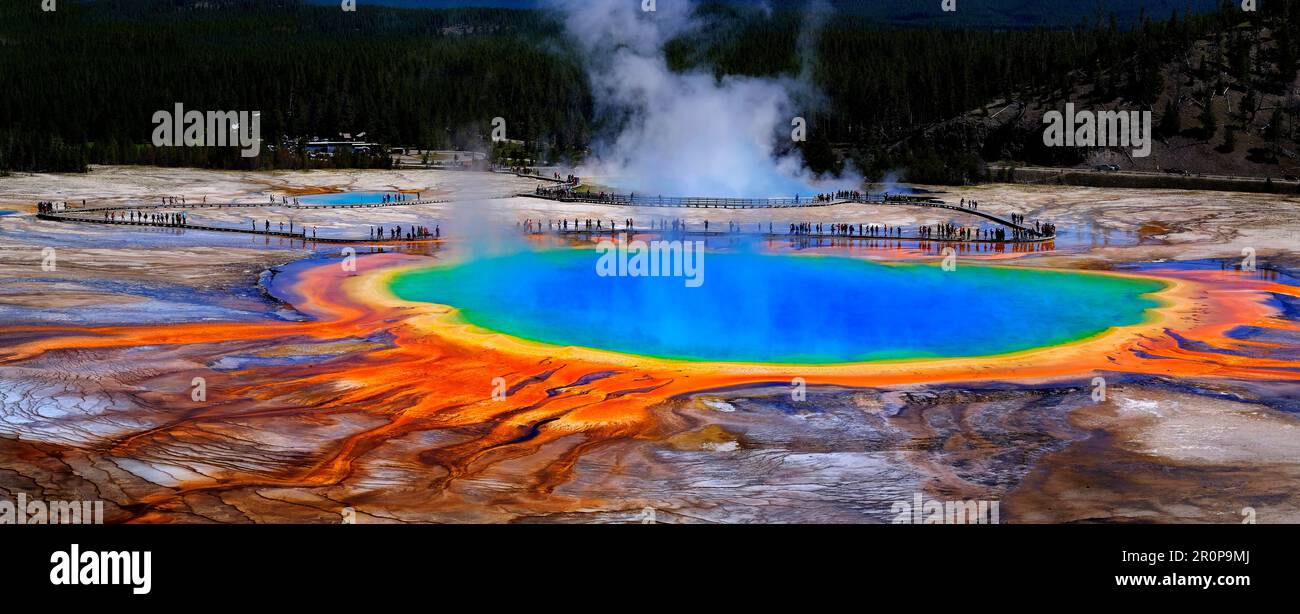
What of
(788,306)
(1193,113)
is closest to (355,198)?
(788,306)

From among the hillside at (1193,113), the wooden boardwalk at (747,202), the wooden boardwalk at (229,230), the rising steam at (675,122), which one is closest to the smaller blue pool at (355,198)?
the wooden boardwalk at (747,202)

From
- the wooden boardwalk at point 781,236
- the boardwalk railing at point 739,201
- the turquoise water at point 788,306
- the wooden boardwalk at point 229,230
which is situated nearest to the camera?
the turquoise water at point 788,306

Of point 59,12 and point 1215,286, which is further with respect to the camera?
point 59,12

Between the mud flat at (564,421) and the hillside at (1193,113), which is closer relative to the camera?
the mud flat at (564,421)

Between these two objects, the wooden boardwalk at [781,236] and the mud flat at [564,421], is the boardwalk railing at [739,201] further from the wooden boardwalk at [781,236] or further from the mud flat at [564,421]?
the mud flat at [564,421]

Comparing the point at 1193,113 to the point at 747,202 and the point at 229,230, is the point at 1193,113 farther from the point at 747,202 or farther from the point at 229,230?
the point at 229,230

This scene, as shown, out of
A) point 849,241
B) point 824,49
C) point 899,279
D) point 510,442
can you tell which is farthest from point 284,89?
point 510,442

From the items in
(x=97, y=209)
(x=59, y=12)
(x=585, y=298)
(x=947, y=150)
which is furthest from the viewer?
(x=59, y=12)

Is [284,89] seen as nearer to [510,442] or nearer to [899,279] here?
[899,279]
